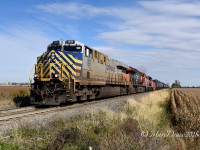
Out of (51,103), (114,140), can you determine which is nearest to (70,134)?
(114,140)

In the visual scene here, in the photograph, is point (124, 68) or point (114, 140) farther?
point (124, 68)

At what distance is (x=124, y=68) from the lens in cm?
3716

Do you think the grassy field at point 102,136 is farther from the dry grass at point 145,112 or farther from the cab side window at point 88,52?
the cab side window at point 88,52

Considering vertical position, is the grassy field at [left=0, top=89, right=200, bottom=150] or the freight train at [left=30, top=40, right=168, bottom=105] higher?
the freight train at [left=30, top=40, right=168, bottom=105]

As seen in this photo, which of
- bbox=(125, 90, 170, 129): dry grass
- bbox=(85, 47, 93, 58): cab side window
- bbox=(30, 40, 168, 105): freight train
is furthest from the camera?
bbox=(85, 47, 93, 58): cab side window

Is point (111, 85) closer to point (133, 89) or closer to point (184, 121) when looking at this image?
point (133, 89)

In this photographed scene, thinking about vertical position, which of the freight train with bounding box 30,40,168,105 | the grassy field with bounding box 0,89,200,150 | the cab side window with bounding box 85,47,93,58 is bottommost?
the grassy field with bounding box 0,89,200,150

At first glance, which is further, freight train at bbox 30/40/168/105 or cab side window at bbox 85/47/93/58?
cab side window at bbox 85/47/93/58

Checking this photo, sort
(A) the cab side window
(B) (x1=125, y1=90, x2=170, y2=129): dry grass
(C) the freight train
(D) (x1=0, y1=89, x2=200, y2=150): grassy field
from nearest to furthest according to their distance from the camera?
(D) (x1=0, y1=89, x2=200, y2=150): grassy field → (B) (x1=125, y1=90, x2=170, y2=129): dry grass → (C) the freight train → (A) the cab side window

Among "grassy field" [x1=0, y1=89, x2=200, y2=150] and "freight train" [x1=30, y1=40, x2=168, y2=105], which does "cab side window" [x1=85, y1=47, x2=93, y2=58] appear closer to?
"freight train" [x1=30, y1=40, x2=168, y2=105]

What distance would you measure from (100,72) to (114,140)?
1734 centimetres

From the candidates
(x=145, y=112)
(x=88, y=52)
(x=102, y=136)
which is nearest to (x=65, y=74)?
(x=88, y=52)

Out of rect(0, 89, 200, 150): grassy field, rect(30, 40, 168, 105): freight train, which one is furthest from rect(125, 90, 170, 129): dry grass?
rect(30, 40, 168, 105): freight train

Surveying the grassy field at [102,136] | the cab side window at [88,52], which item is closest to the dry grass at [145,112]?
the grassy field at [102,136]
